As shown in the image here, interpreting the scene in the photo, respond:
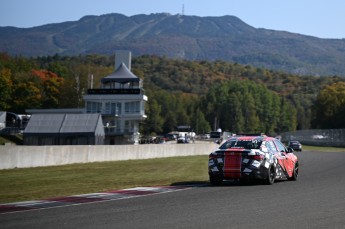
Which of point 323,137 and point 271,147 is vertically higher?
point 271,147

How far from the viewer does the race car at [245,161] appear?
19.5 meters

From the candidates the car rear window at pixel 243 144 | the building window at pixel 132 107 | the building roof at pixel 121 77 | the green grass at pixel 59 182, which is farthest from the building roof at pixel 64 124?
the car rear window at pixel 243 144

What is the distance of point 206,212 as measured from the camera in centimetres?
1285

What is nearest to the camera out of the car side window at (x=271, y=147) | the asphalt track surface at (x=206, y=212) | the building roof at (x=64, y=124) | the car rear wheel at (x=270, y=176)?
the asphalt track surface at (x=206, y=212)

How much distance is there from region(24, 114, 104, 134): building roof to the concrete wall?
72.8 ft

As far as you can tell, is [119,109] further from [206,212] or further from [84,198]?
[206,212]

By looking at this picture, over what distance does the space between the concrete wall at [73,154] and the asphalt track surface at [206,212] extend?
1344 cm

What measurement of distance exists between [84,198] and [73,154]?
62.6 feet

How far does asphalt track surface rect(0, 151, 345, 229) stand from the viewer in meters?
11.3

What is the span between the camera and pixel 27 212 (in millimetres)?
13281

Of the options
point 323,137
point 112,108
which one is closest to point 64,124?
point 112,108

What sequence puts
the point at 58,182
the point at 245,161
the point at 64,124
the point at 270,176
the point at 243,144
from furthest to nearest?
the point at 64,124, the point at 58,182, the point at 243,144, the point at 270,176, the point at 245,161

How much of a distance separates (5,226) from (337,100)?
5019 inches

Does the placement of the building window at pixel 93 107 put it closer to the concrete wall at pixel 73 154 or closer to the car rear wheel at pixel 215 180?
the concrete wall at pixel 73 154
